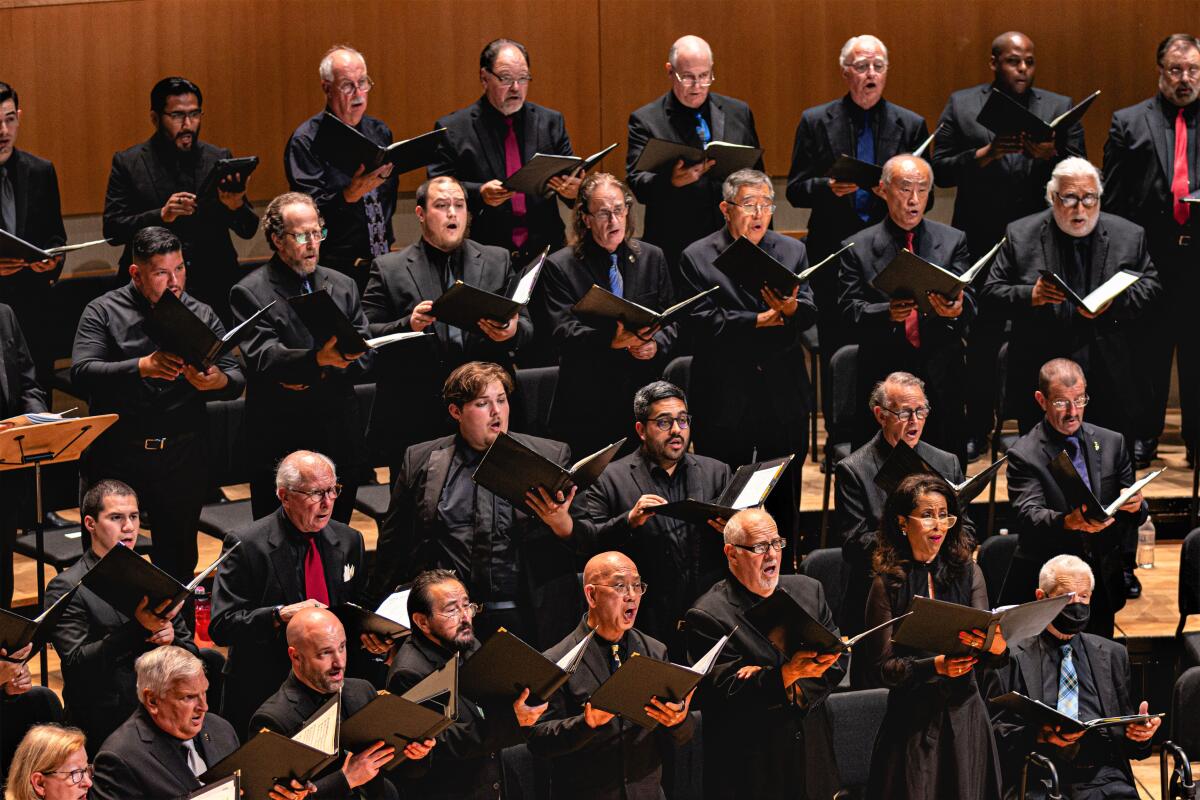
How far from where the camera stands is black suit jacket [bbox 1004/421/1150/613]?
16.4 feet

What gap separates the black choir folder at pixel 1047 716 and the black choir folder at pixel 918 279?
1232 millimetres

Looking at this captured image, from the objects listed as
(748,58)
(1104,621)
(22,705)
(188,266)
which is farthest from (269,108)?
(1104,621)

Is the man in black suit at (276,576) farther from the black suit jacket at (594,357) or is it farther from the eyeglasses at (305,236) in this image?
the black suit jacket at (594,357)

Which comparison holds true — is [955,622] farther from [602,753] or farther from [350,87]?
[350,87]

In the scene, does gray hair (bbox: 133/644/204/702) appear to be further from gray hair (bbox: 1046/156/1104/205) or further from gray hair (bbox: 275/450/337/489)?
gray hair (bbox: 1046/156/1104/205)

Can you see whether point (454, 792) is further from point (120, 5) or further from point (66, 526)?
point (120, 5)

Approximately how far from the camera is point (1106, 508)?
490 cm

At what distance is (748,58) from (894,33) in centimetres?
58

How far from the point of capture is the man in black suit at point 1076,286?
5508 mm

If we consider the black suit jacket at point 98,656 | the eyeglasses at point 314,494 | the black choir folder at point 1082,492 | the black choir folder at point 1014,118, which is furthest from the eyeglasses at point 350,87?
the black choir folder at point 1082,492

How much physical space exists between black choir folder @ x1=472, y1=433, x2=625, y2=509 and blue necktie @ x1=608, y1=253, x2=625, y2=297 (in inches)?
36.9

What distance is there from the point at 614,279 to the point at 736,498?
97 centimetres

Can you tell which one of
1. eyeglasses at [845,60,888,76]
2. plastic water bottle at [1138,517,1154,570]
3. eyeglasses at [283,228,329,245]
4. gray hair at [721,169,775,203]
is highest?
eyeglasses at [845,60,888,76]

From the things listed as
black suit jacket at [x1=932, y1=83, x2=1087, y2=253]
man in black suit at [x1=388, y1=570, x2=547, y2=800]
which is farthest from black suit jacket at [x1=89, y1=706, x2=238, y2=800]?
black suit jacket at [x1=932, y1=83, x2=1087, y2=253]
